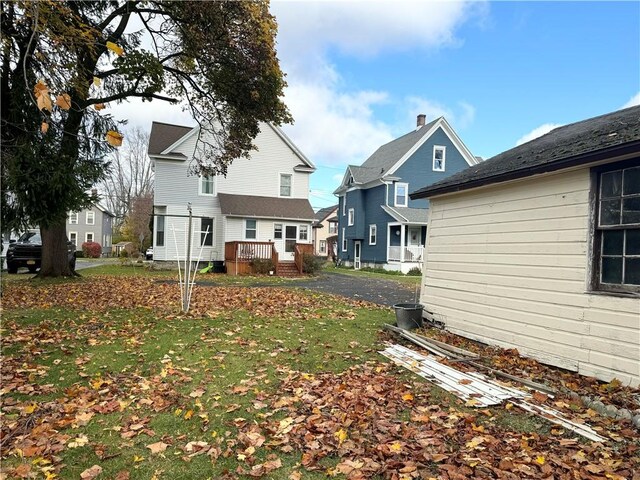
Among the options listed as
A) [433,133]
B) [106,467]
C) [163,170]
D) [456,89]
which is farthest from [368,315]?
[433,133]

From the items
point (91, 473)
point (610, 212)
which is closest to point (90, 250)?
point (91, 473)

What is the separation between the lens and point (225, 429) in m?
3.57

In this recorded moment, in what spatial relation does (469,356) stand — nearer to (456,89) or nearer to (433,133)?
(456,89)

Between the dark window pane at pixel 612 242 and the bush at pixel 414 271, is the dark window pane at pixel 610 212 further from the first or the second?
the bush at pixel 414 271

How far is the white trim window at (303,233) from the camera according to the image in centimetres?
2272

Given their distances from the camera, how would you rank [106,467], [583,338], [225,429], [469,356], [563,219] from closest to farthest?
[106,467] < [225,429] < [583,338] < [563,219] < [469,356]

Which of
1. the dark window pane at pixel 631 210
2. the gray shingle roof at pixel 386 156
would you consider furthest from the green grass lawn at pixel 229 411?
the gray shingle roof at pixel 386 156

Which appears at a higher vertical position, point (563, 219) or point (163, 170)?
point (163, 170)

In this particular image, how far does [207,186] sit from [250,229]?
3651 mm

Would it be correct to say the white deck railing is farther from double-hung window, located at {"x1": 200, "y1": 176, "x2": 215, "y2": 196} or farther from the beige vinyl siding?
the beige vinyl siding

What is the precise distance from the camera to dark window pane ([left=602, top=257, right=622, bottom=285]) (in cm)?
478

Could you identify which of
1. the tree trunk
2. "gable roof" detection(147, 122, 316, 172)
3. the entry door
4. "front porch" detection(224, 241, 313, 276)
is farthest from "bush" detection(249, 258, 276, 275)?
the tree trunk

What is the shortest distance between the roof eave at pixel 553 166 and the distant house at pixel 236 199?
47.1 ft

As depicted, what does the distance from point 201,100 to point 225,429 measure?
1465 cm
